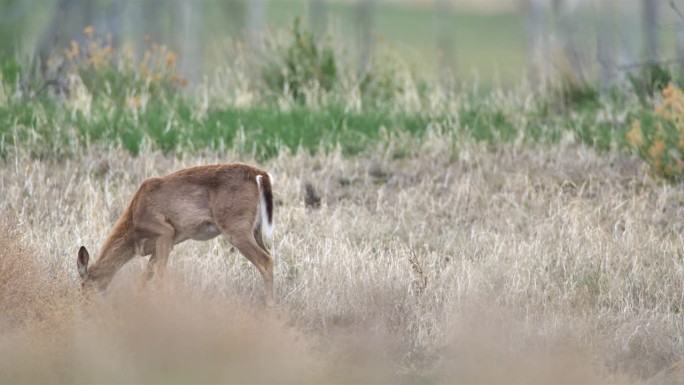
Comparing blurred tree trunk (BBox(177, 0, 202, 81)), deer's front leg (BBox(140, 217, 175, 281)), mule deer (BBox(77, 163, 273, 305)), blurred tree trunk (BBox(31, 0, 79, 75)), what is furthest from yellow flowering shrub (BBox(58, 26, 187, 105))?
blurred tree trunk (BBox(177, 0, 202, 81))

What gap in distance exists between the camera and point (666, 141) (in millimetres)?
13570

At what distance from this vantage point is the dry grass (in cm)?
799

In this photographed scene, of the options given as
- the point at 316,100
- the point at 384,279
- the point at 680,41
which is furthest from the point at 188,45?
the point at 384,279

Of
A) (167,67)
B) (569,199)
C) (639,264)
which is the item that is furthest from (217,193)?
(167,67)

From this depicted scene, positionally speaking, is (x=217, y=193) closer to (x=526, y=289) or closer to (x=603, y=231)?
(x=526, y=289)

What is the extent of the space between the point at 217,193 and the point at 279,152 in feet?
14.3

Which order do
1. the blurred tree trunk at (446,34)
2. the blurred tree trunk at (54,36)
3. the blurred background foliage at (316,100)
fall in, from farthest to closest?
the blurred tree trunk at (446,34) < the blurred tree trunk at (54,36) < the blurred background foliage at (316,100)

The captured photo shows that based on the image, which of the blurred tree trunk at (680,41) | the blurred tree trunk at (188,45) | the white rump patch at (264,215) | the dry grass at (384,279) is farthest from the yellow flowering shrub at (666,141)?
the blurred tree trunk at (188,45)

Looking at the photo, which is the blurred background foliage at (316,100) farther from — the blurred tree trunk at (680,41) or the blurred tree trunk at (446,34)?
the blurred tree trunk at (446,34)

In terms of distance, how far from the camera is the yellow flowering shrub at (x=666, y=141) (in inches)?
526

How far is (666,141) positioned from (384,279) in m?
5.03

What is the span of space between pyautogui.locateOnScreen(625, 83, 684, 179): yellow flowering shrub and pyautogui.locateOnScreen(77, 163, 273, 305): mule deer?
17.5 feet

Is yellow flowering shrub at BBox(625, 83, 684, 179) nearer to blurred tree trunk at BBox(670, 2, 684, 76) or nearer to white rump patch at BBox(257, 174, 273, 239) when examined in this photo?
blurred tree trunk at BBox(670, 2, 684, 76)

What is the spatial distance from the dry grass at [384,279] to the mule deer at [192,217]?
248 millimetres
